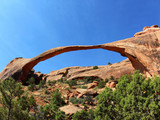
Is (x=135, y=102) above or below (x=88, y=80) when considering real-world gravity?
below

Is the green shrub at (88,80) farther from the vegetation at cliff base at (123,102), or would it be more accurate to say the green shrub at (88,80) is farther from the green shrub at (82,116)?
the vegetation at cliff base at (123,102)

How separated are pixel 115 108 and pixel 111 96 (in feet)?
2.24

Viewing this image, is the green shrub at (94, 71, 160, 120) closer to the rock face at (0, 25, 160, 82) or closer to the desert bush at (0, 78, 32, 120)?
the rock face at (0, 25, 160, 82)

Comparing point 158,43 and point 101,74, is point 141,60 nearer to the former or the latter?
point 158,43

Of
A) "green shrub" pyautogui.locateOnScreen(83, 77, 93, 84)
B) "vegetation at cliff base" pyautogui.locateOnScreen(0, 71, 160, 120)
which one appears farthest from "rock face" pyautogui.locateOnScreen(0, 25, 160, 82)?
"green shrub" pyautogui.locateOnScreen(83, 77, 93, 84)

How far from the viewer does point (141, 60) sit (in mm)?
9602

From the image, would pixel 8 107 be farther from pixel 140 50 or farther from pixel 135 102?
pixel 140 50

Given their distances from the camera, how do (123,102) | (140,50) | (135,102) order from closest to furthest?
(135,102)
(123,102)
(140,50)

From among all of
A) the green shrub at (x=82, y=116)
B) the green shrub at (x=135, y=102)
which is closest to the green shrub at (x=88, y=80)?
the green shrub at (x=82, y=116)

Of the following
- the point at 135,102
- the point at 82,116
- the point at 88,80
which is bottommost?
the point at 82,116

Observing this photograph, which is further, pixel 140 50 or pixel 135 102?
pixel 140 50

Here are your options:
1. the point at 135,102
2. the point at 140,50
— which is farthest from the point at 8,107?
the point at 140,50

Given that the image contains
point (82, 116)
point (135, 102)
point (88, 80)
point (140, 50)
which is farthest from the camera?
point (88, 80)

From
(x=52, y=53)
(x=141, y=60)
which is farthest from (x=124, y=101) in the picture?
(x=52, y=53)
